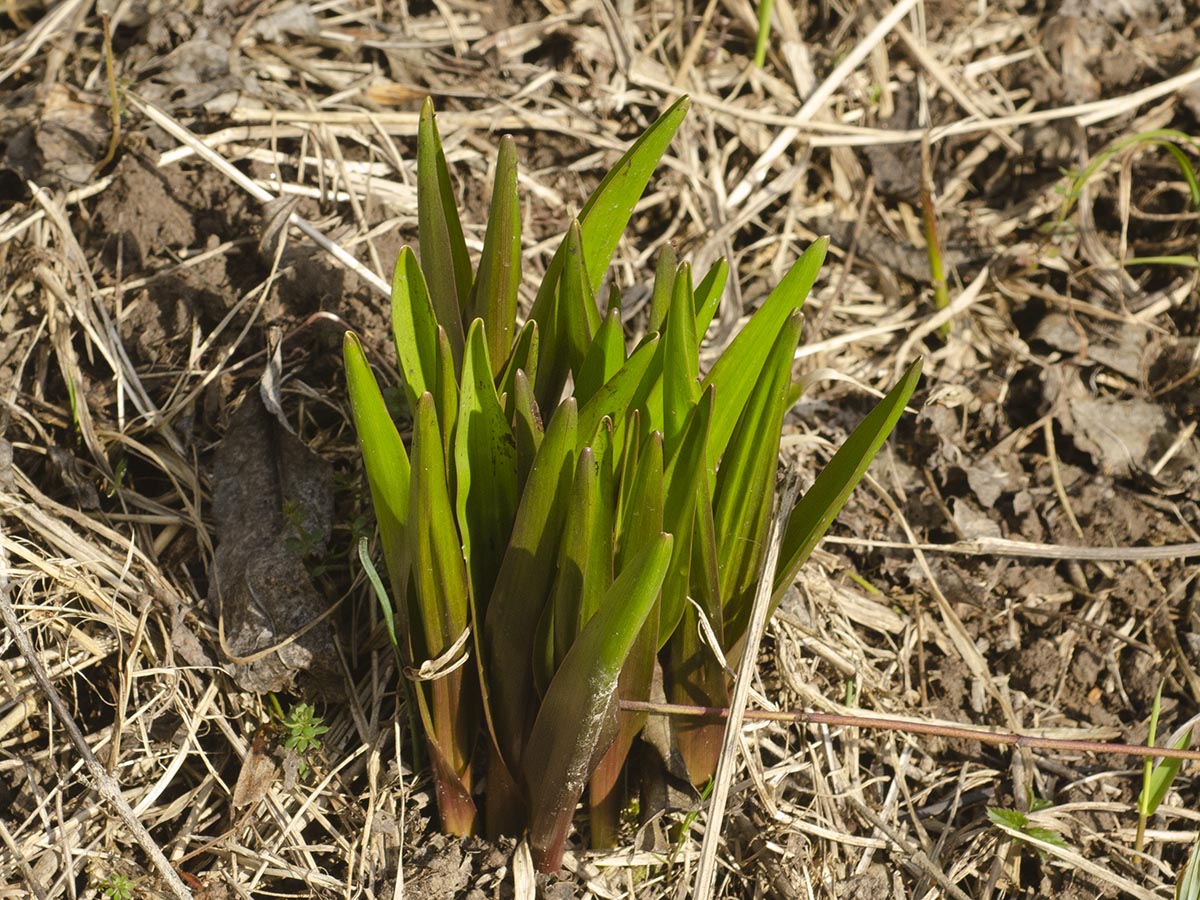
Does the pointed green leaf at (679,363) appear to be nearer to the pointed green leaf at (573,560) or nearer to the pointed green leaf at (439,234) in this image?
the pointed green leaf at (573,560)

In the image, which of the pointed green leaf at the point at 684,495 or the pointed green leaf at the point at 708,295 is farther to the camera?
the pointed green leaf at the point at 708,295

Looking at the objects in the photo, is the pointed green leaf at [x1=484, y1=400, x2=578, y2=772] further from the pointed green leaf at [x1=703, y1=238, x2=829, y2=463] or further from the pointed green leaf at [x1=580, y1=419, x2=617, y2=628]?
the pointed green leaf at [x1=703, y1=238, x2=829, y2=463]

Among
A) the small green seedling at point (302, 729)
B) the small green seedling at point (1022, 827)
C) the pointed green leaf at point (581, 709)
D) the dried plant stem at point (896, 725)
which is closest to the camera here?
the pointed green leaf at point (581, 709)

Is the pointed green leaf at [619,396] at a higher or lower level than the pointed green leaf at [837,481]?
higher

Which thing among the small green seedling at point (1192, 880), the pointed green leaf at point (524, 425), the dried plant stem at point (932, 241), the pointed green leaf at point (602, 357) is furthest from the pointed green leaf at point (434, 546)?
the dried plant stem at point (932, 241)

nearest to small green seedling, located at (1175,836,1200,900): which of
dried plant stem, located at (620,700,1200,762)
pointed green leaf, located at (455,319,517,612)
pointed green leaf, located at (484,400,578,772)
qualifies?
dried plant stem, located at (620,700,1200,762)

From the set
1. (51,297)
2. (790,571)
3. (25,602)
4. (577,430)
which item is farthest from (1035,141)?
(25,602)

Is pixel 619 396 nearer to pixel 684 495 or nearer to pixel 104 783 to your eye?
pixel 684 495
